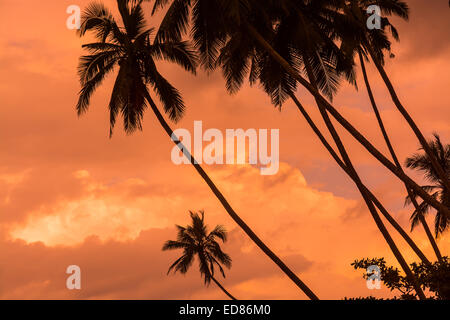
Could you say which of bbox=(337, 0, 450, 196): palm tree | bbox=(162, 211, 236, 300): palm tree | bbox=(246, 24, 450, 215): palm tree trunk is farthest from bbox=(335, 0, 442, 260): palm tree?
bbox=(162, 211, 236, 300): palm tree

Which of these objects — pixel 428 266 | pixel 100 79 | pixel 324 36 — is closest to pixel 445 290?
pixel 428 266

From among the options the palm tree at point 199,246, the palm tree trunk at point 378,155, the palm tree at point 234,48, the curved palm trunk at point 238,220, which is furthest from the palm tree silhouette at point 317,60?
the palm tree at point 199,246

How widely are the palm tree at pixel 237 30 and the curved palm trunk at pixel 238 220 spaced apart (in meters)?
2.64

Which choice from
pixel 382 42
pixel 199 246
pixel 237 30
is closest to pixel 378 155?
pixel 237 30

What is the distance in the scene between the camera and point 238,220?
58.0ft

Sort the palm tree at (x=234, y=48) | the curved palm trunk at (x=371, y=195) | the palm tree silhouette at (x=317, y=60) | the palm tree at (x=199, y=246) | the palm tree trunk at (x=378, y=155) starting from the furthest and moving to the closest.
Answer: the palm tree at (x=199, y=246) → the curved palm trunk at (x=371, y=195) → the palm tree silhouette at (x=317, y=60) → the palm tree at (x=234, y=48) → the palm tree trunk at (x=378, y=155)

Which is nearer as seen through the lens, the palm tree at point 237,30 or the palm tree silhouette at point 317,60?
the palm tree at point 237,30

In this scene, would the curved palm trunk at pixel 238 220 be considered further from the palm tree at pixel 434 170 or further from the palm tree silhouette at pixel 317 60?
the palm tree at pixel 434 170

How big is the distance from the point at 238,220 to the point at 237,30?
627cm

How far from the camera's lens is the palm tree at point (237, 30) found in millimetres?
15359

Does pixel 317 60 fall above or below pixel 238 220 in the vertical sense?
above

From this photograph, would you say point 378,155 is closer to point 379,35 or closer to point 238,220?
point 238,220
